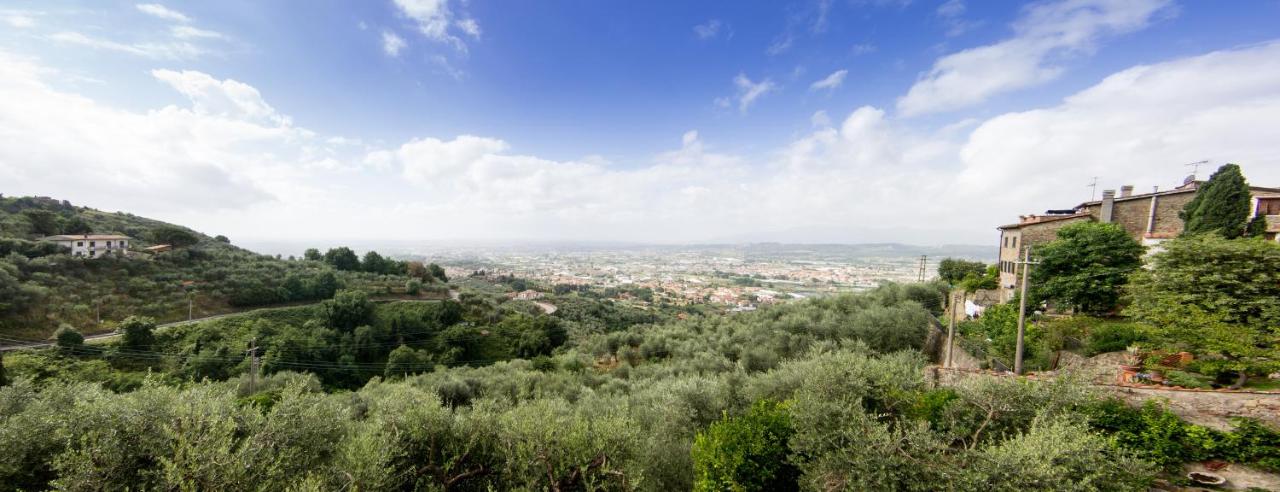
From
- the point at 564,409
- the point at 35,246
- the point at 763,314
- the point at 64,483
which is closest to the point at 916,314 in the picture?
the point at 763,314

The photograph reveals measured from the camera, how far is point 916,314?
18.2 meters

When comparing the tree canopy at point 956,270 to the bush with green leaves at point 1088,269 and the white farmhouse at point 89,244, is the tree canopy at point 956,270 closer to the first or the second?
the bush with green leaves at point 1088,269

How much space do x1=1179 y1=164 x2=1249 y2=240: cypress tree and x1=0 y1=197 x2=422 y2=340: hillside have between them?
55.8 meters

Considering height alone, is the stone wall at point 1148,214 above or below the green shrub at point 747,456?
above

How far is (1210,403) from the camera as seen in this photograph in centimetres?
730

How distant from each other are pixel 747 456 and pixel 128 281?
154 feet

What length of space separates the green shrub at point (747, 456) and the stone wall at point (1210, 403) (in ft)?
21.4

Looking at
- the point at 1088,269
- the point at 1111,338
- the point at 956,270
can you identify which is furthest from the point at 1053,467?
the point at 956,270

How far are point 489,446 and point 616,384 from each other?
9.82 meters

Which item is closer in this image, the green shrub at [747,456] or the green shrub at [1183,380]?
the green shrub at [747,456]

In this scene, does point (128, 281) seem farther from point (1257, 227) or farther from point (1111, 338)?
point (1257, 227)

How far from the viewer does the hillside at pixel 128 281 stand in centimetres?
2278

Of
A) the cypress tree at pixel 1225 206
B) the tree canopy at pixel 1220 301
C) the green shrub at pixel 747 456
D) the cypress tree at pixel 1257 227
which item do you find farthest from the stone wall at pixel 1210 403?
the cypress tree at pixel 1257 227

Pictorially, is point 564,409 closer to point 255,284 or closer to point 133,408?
point 133,408
